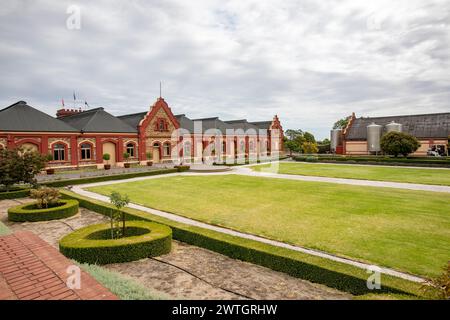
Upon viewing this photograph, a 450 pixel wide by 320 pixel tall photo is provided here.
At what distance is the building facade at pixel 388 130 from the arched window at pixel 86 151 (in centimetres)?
5182

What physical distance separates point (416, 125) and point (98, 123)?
2353 inches

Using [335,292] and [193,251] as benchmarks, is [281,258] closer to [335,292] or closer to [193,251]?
[335,292]

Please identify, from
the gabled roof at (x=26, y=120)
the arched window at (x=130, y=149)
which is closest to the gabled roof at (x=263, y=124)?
the arched window at (x=130, y=149)

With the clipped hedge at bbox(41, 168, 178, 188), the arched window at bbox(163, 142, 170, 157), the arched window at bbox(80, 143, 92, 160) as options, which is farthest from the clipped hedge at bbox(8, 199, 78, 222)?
the arched window at bbox(163, 142, 170, 157)

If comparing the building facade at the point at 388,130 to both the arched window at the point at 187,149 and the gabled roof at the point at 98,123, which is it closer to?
the arched window at the point at 187,149

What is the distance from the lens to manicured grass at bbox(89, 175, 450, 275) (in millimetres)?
9938

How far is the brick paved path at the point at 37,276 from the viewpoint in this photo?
585 centimetres

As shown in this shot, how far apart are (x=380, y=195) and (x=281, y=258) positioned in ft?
46.7

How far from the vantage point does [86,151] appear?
124 ft

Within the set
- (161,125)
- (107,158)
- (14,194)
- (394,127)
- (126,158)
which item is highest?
(161,125)

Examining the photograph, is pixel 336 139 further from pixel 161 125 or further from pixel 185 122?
pixel 161 125

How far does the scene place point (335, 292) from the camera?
7.36 meters

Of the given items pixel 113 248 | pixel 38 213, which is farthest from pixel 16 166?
pixel 113 248

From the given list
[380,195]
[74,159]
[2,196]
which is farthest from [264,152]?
[2,196]
